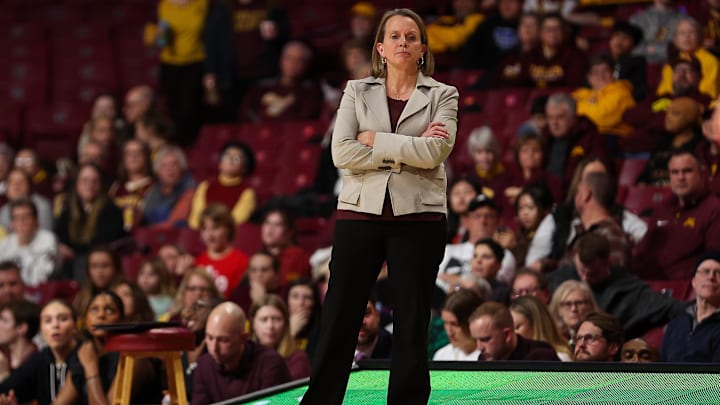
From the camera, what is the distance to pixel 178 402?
5289 mm

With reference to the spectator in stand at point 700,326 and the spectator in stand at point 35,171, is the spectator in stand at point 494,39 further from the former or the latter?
the spectator in stand at point 700,326

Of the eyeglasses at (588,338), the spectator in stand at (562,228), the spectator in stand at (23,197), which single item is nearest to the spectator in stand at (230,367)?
the eyeglasses at (588,338)

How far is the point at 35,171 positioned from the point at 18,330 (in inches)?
135

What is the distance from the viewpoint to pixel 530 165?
8711 millimetres

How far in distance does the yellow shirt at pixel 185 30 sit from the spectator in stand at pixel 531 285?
5135 mm

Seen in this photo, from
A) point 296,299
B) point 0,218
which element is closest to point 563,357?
point 296,299

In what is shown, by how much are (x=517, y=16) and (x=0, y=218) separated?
4.23 metres

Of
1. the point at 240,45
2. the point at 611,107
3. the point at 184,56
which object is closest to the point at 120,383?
the point at 611,107

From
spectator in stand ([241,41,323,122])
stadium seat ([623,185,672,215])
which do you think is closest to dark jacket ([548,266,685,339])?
stadium seat ([623,185,672,215])

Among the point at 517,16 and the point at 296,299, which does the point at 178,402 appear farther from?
the point at 517,16

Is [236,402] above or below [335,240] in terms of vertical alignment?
below

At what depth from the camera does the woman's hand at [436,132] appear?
4393 millimetres

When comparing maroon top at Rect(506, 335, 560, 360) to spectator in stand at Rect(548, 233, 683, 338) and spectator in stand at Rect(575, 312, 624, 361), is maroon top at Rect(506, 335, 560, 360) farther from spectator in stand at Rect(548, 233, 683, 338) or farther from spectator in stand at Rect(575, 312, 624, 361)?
spectator in stand at Rect(548, 233, 683, 338)

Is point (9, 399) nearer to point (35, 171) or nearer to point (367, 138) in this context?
point (367, 138)
